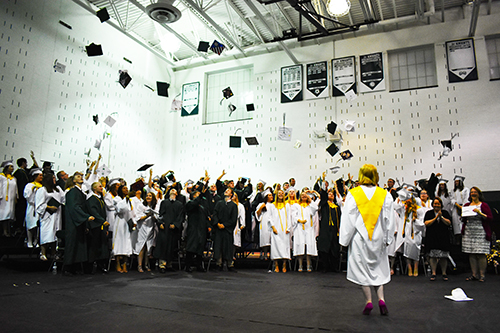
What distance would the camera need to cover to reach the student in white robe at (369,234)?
3645 millimetres

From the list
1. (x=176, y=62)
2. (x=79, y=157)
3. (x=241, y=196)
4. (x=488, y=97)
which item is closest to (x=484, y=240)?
(x=241, y=196)

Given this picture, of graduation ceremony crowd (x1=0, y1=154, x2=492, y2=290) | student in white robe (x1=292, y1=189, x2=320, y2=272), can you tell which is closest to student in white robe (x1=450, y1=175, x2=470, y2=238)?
graduation ceremony crowd (x1=0, y1=154, x2=492, y2=290)

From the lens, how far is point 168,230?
7199 millimetres

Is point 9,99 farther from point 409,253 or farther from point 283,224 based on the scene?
point 409,253

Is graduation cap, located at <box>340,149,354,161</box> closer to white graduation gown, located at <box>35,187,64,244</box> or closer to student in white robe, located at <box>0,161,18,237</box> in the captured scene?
white graduation gown, located at <box>35,187,64,244</box>

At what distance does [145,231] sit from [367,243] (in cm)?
503

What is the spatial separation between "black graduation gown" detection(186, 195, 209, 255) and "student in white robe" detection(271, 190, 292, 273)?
160 cm

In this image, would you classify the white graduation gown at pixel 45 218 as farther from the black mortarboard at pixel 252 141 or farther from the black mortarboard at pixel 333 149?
the black mortarboard at pixel 333 149

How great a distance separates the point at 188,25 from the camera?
13.5m

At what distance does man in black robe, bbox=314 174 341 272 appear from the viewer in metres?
7.76

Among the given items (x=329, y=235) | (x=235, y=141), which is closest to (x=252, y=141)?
(x=235, y=141)

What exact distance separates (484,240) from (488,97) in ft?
22.2

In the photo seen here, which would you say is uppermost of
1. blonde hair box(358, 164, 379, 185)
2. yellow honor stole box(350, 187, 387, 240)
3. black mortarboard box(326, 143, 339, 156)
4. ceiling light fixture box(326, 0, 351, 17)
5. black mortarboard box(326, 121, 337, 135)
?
ceiling light fixture box(326, 0, 351, 17)

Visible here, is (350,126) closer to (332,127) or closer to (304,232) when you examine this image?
(332,127)
